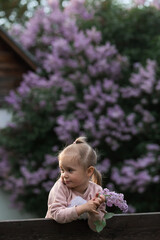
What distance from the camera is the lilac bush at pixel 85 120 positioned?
7418 millimetres

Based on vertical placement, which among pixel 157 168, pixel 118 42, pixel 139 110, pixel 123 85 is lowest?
pixel 157 168

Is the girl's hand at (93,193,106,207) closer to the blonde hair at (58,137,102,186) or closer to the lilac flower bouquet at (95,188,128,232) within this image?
the lilac flower bouquet at (95,188,128,232)

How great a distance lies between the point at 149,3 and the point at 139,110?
7.85ft

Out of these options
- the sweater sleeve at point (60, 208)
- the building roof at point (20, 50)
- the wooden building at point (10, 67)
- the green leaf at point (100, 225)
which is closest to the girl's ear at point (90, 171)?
the sweater sleeve at point (60, 208)

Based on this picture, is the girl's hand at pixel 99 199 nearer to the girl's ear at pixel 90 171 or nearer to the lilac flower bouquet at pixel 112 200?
the lilac flower bouquet at pixel 112 200

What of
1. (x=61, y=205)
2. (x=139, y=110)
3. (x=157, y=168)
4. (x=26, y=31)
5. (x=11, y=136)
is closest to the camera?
(x=61, y=205)

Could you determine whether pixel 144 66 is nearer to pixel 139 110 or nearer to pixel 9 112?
pixel 139 110

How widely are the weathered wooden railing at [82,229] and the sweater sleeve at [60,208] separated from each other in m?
0.07

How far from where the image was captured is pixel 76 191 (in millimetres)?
2607

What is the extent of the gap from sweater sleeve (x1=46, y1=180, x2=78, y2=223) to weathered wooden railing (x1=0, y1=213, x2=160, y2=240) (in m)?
0.07

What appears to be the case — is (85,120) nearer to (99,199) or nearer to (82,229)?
(82,229)

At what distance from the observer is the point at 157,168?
23.7 ft

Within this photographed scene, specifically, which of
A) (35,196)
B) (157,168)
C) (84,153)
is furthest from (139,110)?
(84,153)

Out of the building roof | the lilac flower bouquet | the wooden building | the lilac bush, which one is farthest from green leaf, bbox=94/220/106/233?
the wooden building
